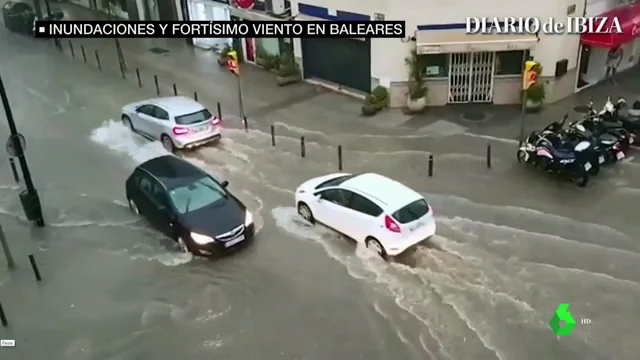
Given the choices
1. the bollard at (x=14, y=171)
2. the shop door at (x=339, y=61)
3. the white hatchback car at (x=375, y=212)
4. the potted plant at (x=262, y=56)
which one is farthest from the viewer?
the potted plant at (x=262, y=56)

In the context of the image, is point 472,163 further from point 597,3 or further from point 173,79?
point 173,79

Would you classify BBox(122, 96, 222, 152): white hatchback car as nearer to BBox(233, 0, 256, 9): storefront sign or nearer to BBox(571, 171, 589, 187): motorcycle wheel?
BBox(233, 0, 256, 9): storefront sign

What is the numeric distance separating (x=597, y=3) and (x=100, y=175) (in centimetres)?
1719

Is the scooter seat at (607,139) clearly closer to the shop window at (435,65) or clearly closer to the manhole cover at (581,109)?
the manhole cover at (581,109)

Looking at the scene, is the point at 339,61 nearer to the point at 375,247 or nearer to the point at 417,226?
the point at 375,247

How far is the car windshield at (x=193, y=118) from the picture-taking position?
797 inches

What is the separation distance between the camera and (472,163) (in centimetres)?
1881

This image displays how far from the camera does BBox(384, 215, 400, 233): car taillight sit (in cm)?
1405

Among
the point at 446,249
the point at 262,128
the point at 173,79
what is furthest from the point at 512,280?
the point at 173,79

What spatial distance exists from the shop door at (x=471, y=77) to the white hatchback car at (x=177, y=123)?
8.26 m

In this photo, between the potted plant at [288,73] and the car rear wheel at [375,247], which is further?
the potted plant at [288,73]

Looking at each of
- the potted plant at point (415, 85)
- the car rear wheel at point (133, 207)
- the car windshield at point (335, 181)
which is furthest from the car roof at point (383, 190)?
the potted plant at point (415, 85)

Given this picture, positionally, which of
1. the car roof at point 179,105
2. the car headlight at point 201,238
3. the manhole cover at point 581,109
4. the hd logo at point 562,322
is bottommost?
the hd logo at point 562,322

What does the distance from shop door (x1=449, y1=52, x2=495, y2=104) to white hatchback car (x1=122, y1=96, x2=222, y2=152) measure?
8256 mm
